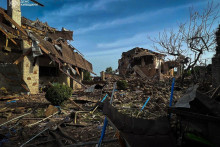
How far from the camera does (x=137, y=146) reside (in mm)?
1851

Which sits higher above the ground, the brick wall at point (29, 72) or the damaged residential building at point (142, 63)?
the damaged residential building at point (142, 63)

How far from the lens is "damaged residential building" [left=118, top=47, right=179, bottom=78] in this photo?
87.2 feet

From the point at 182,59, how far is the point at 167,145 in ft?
29.5

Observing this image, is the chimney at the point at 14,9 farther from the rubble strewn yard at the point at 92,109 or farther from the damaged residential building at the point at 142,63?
the damaged residential building at the point at 142,63

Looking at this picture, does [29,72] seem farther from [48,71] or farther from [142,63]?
[142,63]

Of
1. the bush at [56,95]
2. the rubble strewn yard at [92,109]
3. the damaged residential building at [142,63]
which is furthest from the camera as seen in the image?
the damaged residential building at [142,63]

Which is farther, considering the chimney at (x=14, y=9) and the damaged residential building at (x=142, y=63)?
the damaged residential building at (x=142, y=63)

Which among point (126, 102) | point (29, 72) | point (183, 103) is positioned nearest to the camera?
point (183, 103)

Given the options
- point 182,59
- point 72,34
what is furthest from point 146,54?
point 182,59

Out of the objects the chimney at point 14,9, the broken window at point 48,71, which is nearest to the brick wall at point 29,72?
the broken window at point 48,71

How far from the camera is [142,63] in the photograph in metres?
28.3

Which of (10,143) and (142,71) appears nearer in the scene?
(10,143)

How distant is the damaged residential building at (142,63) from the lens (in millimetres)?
26578

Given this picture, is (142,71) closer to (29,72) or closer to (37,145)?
(29,72)
